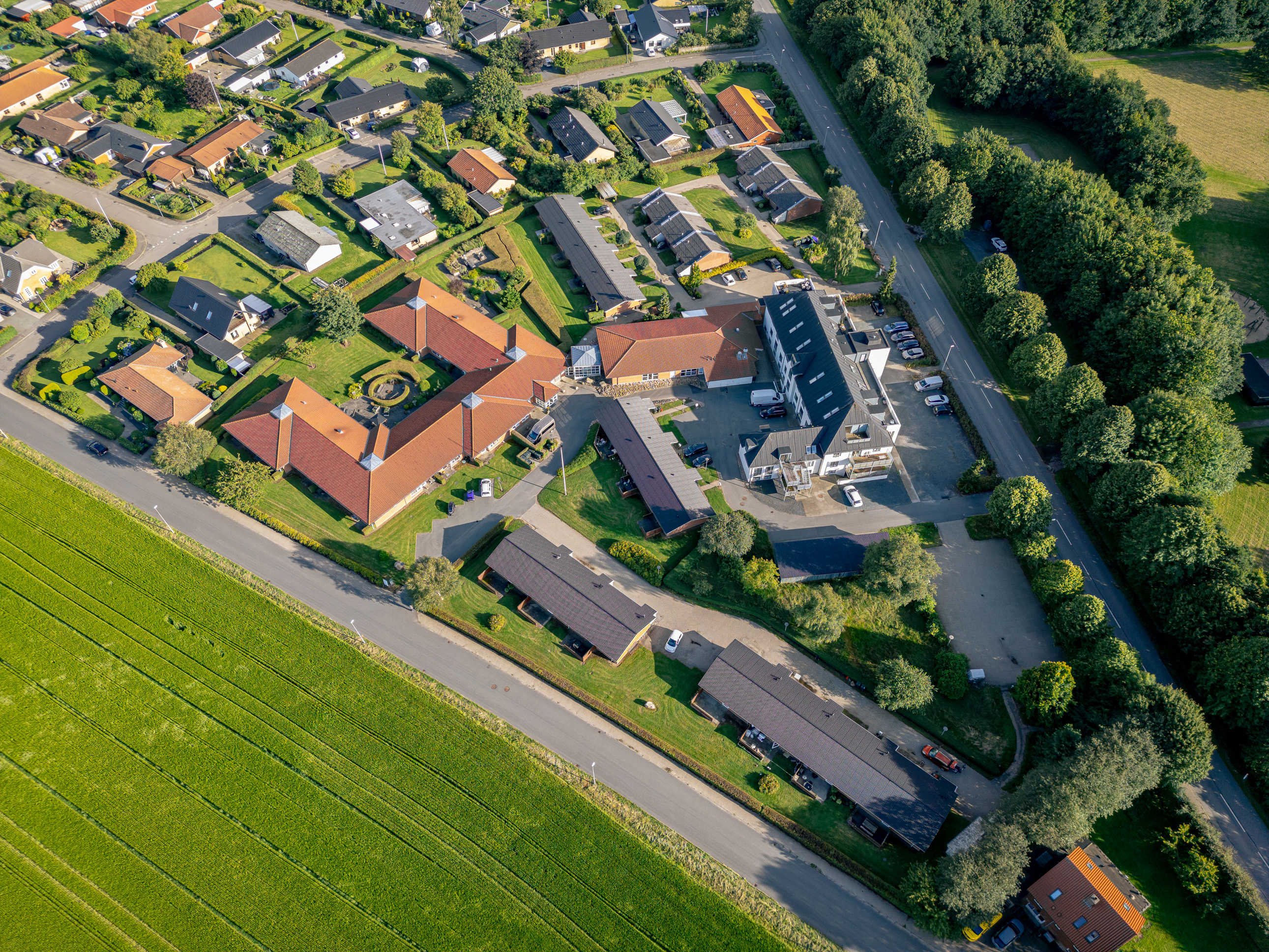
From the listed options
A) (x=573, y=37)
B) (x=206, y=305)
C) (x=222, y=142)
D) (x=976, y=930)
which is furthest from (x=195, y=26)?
(x=976, y=930)

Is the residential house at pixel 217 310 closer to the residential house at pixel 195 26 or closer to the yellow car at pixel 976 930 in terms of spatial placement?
the residential house at pixel 195 26

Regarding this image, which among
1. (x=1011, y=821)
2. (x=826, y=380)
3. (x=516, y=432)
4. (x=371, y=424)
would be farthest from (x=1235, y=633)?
(x=371, y=424)

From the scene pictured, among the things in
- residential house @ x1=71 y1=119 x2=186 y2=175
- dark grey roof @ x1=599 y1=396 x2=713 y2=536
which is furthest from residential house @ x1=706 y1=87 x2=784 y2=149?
residential house @ x1=71 y1=119 x2=186 y2=175

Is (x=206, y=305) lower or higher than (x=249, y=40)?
lower

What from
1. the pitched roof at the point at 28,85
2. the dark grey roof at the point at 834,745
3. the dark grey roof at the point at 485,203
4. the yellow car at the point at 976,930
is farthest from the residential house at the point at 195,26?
the yellow car at the point at 976,930

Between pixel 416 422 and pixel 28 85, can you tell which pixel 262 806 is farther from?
pixel 28 85

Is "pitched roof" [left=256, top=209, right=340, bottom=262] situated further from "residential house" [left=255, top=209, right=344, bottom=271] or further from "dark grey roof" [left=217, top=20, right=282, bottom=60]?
"dark grey roof" [left=217, top=20, right=282, bottom=60]
